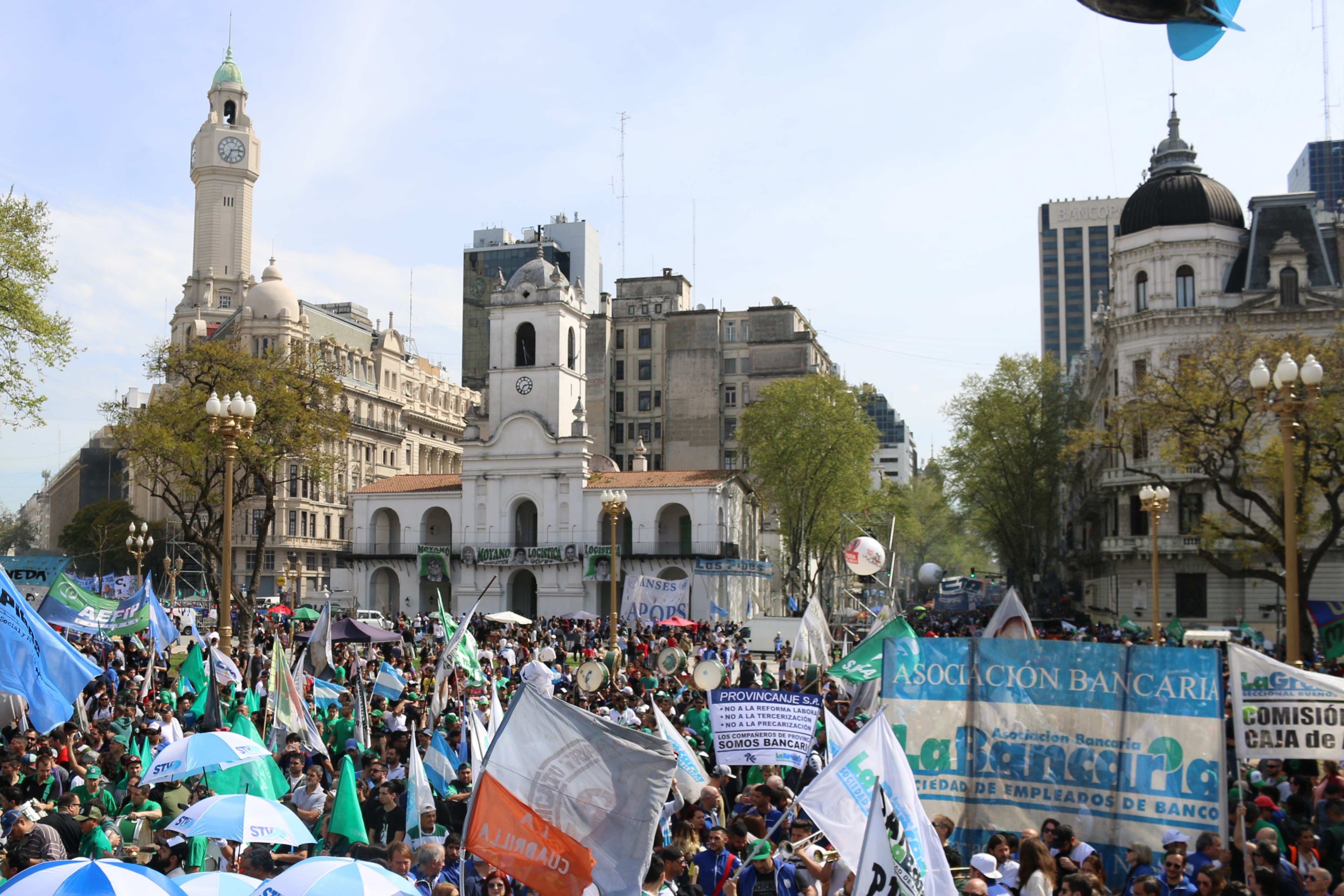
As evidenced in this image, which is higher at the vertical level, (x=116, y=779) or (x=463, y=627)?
(x=463, y=627)

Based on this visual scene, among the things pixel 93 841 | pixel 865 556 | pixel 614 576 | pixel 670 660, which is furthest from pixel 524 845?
pixel 865 556

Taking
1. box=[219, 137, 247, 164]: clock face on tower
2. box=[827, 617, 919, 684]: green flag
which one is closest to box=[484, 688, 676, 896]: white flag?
box=[827, 617, 919, 684]: green flag

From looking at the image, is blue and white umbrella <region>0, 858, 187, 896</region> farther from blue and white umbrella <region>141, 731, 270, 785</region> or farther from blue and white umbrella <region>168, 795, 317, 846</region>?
blue and white umbrella <region>141, 731, 270, 785</region>

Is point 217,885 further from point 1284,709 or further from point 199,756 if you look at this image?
point 1284,709

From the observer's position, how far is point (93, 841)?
31.7 ft

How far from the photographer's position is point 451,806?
36.1 ft

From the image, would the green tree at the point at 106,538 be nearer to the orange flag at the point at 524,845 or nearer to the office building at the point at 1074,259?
the orange flag at the point at 524,845

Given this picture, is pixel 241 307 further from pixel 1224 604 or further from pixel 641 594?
pixel 1224 604

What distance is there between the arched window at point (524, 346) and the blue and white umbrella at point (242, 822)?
51.3 meters

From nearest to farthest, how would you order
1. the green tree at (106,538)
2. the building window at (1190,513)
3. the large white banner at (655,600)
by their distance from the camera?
the large white banner at (655,600) < the building window at (1190,513) < the green tree at (106,538)

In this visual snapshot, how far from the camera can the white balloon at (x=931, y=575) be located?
3029 inches

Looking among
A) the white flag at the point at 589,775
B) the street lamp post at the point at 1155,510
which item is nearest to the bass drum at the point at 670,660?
the street lamp post at the point at 1155,510

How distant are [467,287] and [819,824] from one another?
10473 cm

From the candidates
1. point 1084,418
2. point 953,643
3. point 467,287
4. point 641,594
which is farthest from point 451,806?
point 467,287
